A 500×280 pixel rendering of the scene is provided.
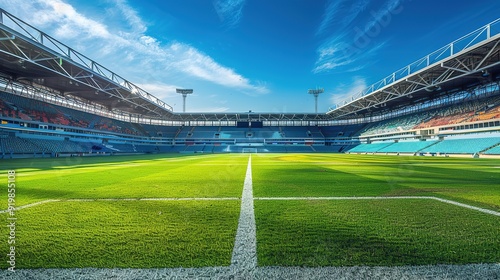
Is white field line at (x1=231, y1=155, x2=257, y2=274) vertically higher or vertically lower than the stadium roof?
lower

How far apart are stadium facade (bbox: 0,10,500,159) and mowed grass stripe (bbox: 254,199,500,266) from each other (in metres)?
27.1

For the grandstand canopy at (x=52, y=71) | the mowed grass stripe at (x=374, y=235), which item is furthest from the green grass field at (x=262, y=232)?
the grandstand canopy at (x=52, y=71)

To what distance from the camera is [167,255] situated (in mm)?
2727

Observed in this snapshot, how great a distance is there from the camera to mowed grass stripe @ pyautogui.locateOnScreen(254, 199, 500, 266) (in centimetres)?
263

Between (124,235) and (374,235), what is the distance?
12.8ft

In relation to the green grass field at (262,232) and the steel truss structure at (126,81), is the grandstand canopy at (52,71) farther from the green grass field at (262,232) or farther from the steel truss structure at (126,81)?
the green grass field at (262,232)

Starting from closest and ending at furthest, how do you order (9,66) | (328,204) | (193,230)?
(193,230), (328,204), (9,66)

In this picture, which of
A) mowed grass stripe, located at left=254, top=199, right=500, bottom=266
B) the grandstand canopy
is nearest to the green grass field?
mowed grass stripe, located at left=254, top=199, right=500, bottom=266

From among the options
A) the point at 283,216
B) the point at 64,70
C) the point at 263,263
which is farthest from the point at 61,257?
the point at 64,70

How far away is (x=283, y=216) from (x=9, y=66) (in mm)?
38925

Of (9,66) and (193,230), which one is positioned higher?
(9,66)

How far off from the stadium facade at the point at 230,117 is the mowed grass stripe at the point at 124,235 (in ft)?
78.1

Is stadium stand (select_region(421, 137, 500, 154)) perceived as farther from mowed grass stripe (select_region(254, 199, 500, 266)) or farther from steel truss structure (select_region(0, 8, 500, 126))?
mowed grass stripe (select_region(254, 199, 500, 266))

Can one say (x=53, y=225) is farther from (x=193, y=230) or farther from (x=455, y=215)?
(x=455, y=215)
